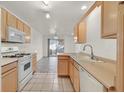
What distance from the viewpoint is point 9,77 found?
2969 mm

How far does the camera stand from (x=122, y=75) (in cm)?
102

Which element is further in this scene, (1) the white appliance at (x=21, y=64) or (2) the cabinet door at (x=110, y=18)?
(1) the white appliance at (x=21, y=64)

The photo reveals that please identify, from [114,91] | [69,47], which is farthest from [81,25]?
[69,47]

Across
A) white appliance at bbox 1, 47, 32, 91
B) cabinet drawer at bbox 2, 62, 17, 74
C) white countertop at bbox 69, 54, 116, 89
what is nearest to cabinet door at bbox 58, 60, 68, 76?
white appliance at bbox 1, 47, 32, 91

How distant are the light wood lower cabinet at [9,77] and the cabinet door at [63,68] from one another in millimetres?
2377

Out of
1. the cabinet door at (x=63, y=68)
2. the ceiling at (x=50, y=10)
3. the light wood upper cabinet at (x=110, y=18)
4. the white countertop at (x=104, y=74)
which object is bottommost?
the cabinet door at (x=63, y=68)

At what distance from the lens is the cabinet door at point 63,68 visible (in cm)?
562

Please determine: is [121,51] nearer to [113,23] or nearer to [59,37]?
[113,23]

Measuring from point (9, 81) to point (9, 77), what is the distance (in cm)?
8

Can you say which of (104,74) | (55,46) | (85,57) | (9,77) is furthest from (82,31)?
(55,46)

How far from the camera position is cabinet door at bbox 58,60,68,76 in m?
5.62

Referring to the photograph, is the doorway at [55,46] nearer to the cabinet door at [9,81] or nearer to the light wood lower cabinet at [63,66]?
the light wood lower cabinet at [63,66]

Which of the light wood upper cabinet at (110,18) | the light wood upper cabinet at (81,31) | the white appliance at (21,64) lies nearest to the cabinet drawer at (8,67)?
the white appliance at (21,64)

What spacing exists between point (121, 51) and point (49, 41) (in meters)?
13.8
